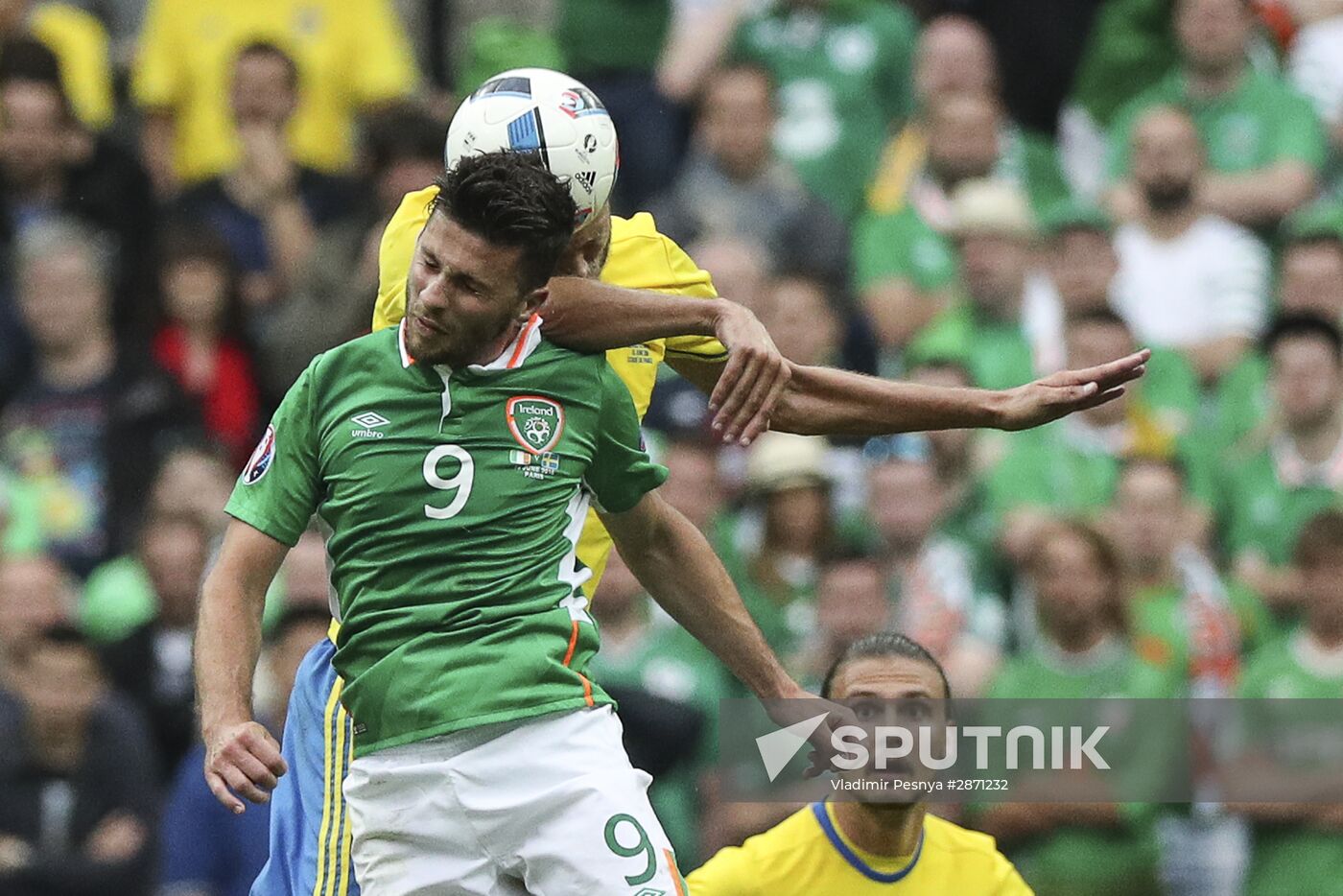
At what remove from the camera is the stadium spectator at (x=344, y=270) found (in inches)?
452

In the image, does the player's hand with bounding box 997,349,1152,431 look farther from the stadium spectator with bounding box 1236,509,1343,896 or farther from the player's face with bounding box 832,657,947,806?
the stadium spectator with bounding box 1236,509,1343,896

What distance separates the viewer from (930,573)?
34.9 feet

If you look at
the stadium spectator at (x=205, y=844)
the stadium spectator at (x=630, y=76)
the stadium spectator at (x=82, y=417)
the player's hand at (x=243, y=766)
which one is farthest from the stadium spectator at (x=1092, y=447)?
the player's hand at (x=243, y=766)

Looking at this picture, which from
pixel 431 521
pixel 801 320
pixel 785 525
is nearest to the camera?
pixel 431 521

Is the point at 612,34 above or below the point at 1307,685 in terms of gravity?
above

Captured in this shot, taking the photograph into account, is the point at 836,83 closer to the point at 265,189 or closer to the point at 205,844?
the point at 265,189

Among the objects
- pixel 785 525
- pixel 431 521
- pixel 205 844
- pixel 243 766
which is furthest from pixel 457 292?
pixel 785 525

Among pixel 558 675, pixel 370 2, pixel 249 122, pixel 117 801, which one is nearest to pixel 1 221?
pixel 249 122

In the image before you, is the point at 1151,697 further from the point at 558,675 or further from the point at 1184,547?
the point at 558,675

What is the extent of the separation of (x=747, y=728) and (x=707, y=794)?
1.08 feet

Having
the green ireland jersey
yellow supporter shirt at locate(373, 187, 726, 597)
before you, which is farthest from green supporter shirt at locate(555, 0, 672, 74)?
the green ireland jersey

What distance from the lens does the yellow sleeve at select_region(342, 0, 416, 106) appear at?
1293 centimetres

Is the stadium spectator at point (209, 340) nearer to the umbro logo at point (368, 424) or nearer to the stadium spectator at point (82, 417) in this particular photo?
the stadium spectator at point (82, 417)

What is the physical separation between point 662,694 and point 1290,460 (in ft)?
9.82
